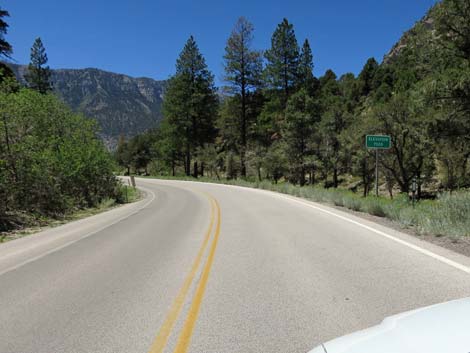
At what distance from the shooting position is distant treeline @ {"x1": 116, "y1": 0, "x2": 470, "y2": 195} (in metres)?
17.7

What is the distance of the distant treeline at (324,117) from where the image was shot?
17.7 m

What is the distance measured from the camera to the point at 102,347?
3346 mm

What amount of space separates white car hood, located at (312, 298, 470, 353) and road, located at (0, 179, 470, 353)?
1.16 metres

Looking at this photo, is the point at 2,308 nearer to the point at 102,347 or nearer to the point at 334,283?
the point at 102,347

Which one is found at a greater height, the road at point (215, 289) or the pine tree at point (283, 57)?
the pine tree at point (283, 57)

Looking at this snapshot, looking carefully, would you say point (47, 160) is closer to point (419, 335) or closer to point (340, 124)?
point (419, 335)

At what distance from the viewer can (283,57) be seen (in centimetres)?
4053

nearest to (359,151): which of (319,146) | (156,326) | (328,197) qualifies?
(319,146)

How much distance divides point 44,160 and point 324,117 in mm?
30715

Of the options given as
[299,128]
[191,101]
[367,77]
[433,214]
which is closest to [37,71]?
[191,101]

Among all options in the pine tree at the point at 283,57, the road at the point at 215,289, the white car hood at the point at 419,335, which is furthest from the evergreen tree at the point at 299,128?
the white car hood at the point at 419,335

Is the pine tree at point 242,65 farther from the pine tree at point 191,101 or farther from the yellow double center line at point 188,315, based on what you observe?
the yellow double center line at point 188,315

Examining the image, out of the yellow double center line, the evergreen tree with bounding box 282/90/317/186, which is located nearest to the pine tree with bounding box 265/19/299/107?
the evergreen tree with bounding box 282/90/317/186

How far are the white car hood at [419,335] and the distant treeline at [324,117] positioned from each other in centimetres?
1709
